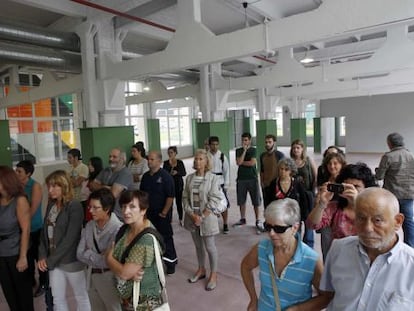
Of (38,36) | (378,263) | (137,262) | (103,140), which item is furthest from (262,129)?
(378,263)

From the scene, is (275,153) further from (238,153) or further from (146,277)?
(146,277)

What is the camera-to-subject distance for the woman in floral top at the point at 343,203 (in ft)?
6.15

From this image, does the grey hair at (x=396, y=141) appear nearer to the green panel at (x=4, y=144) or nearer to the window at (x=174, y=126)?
the green panel at (x=4, y=144)

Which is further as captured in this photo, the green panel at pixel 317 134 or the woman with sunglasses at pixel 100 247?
the green panel at pixel 317 134

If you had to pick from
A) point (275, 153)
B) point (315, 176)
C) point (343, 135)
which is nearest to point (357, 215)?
point (315, 176)

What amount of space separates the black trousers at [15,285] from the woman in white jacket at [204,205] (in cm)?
144

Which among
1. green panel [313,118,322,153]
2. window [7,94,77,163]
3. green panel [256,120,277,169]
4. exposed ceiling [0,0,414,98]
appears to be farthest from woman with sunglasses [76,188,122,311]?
green panel [313,118,322,153]

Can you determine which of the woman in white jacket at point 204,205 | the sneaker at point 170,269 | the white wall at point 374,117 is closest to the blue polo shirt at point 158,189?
the woman in white jacket at point 204,205

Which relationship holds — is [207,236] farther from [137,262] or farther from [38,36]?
[38,36]

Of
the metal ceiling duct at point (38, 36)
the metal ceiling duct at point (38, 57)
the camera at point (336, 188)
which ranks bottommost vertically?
the camera at point (336, 188)

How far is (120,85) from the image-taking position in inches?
195

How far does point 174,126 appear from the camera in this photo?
1633 centimetres

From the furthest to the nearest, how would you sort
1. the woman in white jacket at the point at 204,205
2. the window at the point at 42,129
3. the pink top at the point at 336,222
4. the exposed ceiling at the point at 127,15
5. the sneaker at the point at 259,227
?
the window at the point at 42,129 < the sneaker at the point at 259,227 < the exposed ceiling at the point at 127,15 < the woman in white jacket at the point at 204,205 < the pink top at the point at 336,222

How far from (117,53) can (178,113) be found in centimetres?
1141
